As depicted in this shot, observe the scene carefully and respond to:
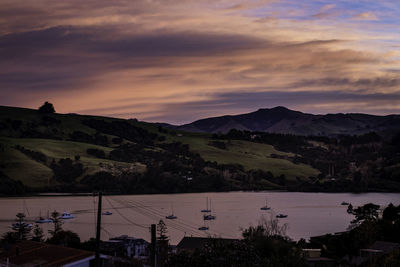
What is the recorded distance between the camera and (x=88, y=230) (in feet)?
366

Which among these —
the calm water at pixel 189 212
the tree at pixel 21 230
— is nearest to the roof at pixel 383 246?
the tree at pixel 21 230

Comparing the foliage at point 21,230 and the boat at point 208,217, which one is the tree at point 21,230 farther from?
the boat at point 208,217

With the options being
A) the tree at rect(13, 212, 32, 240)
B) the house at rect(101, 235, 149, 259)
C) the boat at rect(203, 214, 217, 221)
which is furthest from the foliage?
the boat at rect(203, 214, 217, 221)

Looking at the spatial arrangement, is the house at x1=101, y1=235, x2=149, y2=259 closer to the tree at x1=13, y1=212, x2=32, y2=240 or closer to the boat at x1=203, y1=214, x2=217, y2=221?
the tree at x1=13, y1=212, x2=32, y2=240

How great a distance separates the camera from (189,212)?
474 feet

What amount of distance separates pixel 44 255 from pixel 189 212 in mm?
106430

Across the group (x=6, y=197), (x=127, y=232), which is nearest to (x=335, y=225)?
(x=127, y=232)

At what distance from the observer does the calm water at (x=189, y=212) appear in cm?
11050

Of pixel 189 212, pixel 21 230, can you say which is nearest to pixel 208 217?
pixel 189 212

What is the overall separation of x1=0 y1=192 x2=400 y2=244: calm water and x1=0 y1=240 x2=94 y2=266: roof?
4970 centimetres

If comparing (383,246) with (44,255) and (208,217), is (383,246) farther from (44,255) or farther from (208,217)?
(208,217)

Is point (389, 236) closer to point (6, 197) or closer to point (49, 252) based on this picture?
point (49, 252)

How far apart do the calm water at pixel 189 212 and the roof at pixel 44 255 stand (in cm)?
4970

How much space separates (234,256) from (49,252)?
13.0 metres
